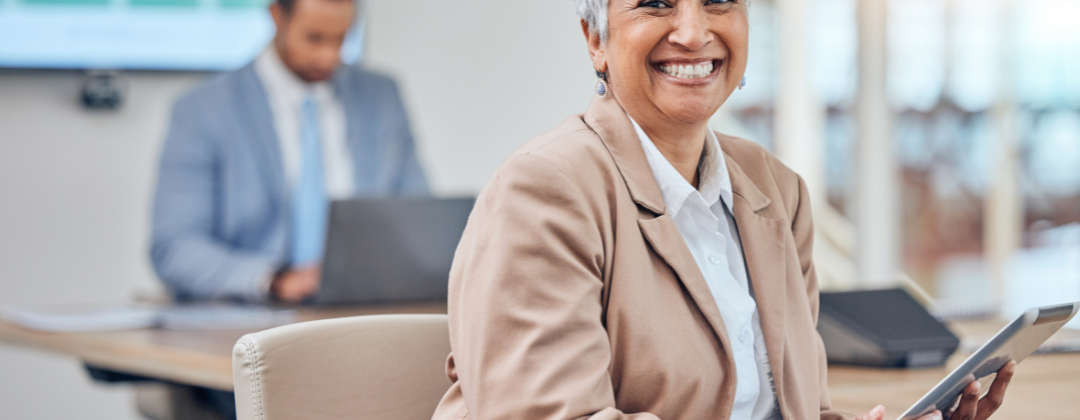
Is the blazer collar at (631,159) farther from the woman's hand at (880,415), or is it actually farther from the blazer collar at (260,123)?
the blazer collar at (260,123)

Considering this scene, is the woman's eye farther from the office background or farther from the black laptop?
the office background

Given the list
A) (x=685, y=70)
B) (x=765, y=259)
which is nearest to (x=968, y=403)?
(x=765, y=259)

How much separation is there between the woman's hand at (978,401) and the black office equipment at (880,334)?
0.42 meters

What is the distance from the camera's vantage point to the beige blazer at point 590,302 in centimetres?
89

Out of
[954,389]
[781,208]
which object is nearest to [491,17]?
[781,208]

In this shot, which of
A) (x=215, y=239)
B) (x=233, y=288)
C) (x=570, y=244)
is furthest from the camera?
(x=215, y=239)

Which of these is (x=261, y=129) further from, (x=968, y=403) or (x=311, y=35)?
(x=968, y=403)

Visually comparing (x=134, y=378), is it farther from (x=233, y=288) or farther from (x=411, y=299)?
(x=233, y=288)

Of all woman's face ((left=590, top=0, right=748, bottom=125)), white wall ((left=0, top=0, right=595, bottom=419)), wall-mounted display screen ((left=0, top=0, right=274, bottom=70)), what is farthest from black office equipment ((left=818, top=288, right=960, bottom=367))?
wall-mounted display screen ((left=0, top=0, right=274, bottom=70))

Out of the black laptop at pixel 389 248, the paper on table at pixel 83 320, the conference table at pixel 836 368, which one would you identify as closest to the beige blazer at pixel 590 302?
the conference table at pixel 836 368

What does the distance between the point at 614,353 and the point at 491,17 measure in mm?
3106

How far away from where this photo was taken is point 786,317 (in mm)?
1110

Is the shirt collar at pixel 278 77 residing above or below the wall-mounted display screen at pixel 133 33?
below

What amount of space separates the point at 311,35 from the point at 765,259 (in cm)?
272
